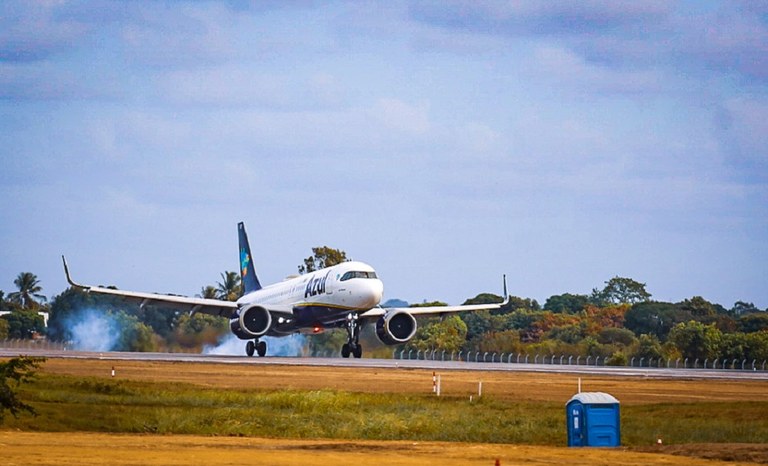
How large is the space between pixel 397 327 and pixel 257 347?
9.07 meters

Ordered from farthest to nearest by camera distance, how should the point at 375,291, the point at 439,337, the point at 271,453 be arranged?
the point at 439,337 → the point at 375,291 → the point at 271,453

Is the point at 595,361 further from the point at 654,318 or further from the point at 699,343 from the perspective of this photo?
the point at 654,318

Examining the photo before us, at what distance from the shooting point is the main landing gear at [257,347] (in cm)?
8125

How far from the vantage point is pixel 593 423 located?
28094 mm

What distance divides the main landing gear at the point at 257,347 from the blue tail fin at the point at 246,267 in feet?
30.2

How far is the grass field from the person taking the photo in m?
26.2

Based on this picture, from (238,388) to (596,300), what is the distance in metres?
152

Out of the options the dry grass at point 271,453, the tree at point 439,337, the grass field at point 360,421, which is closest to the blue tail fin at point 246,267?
the tree at point 439,337

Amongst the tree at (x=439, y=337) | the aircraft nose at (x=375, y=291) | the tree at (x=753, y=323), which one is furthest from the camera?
the tree at (x=753, y=323)

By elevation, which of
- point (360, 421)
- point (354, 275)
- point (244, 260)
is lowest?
point (360, 421)

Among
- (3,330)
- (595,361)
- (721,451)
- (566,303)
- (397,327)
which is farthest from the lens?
(566,303)

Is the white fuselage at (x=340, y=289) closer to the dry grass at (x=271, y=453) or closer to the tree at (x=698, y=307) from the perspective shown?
the dry grass at (x=271, y=453)

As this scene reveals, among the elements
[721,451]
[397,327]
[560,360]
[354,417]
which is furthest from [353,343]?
[721,451]

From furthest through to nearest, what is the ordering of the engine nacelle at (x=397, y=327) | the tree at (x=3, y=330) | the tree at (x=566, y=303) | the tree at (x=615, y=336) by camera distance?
the tree at (x=566, y=303)
the tree at (x=3, y=330)
the tree at (x=615, y=336)
the engine nacelle at (x=397, y=327)
